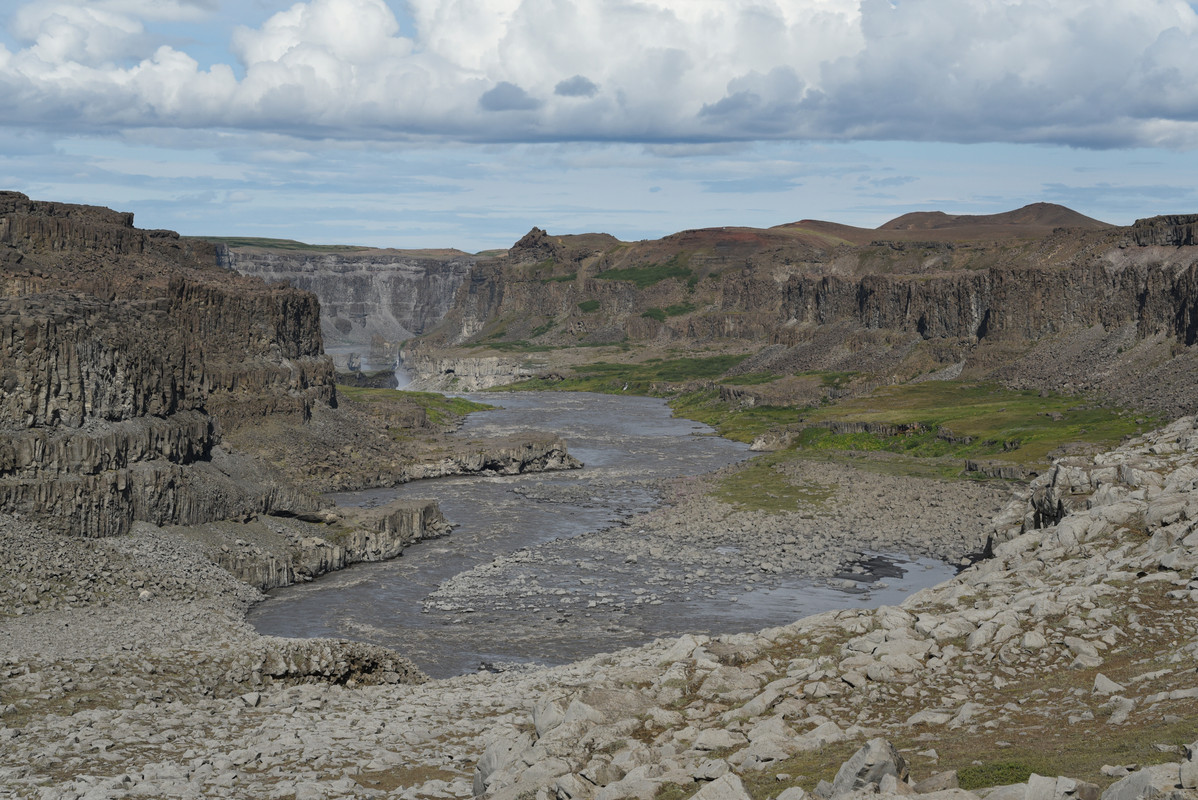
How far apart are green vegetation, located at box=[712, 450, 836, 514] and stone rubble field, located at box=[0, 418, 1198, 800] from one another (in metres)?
57.5

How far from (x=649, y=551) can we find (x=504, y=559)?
1127cm

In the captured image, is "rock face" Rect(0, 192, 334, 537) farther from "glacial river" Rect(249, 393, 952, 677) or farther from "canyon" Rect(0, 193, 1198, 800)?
"glacial river" Rect(249, 393, 952, 677)

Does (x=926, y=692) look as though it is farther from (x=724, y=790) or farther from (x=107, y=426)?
(x=107, y=426)

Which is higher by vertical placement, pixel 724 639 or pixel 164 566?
pixel 724 639

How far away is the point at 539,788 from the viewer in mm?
24375

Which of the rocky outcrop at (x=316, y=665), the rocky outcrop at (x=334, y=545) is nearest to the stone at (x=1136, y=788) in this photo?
the rocky outcrop at (x=316, y=665)

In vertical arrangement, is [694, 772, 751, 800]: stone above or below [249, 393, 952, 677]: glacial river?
above

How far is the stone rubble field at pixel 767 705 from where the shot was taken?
2225 cm

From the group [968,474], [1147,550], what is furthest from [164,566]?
[968,474]

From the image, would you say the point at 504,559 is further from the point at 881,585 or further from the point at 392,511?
the point at 881,585

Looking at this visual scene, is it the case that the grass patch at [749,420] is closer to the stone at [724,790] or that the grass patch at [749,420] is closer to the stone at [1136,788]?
the stone at [724,790]

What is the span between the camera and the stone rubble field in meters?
22.2

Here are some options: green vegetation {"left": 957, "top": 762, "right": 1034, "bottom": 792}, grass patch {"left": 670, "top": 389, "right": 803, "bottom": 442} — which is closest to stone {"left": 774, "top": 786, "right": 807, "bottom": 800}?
green vegetation {"left": 957, "top": 762, "right": 1034, "bottom": 792}

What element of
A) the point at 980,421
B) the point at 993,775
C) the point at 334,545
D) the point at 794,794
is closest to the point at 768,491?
the point at 980,421
